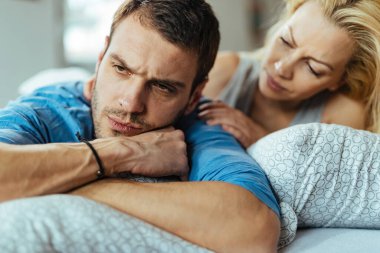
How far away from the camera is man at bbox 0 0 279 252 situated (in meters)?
0.91

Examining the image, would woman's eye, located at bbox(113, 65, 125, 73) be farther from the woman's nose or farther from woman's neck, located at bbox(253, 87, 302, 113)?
woman's neck, located at bbox(253, 87, 302, 113)

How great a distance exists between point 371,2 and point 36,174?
123 centimetres

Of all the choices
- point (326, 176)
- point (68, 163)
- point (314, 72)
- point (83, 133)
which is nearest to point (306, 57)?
point (314, 72)

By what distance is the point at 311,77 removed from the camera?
1578mm

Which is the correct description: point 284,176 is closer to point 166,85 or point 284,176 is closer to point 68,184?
point 166,85

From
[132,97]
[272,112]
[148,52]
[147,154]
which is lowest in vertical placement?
[272,112]

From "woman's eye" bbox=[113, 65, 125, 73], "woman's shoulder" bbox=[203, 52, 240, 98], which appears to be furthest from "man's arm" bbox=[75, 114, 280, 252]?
"woman's shoulder" bbox=[203, 52, 240, 98]

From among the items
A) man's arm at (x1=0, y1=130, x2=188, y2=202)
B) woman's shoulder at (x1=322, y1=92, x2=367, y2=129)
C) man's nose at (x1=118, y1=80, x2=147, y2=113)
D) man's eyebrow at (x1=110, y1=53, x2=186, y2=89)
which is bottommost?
woman's shoulder at (x1=322, y1=92, x2=367, y2=129)

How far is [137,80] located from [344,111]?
91 cm

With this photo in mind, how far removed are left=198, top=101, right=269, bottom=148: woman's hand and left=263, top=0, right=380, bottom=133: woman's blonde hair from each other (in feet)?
1.38

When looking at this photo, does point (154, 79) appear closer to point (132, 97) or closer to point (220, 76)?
point (132, 97)

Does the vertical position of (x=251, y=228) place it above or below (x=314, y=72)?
below

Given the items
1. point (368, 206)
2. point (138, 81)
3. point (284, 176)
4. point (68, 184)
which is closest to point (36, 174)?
point (68, 184)

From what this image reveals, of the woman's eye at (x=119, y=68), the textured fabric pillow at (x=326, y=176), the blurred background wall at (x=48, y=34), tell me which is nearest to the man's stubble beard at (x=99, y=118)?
the woman's eye at (x=119, y=68)
